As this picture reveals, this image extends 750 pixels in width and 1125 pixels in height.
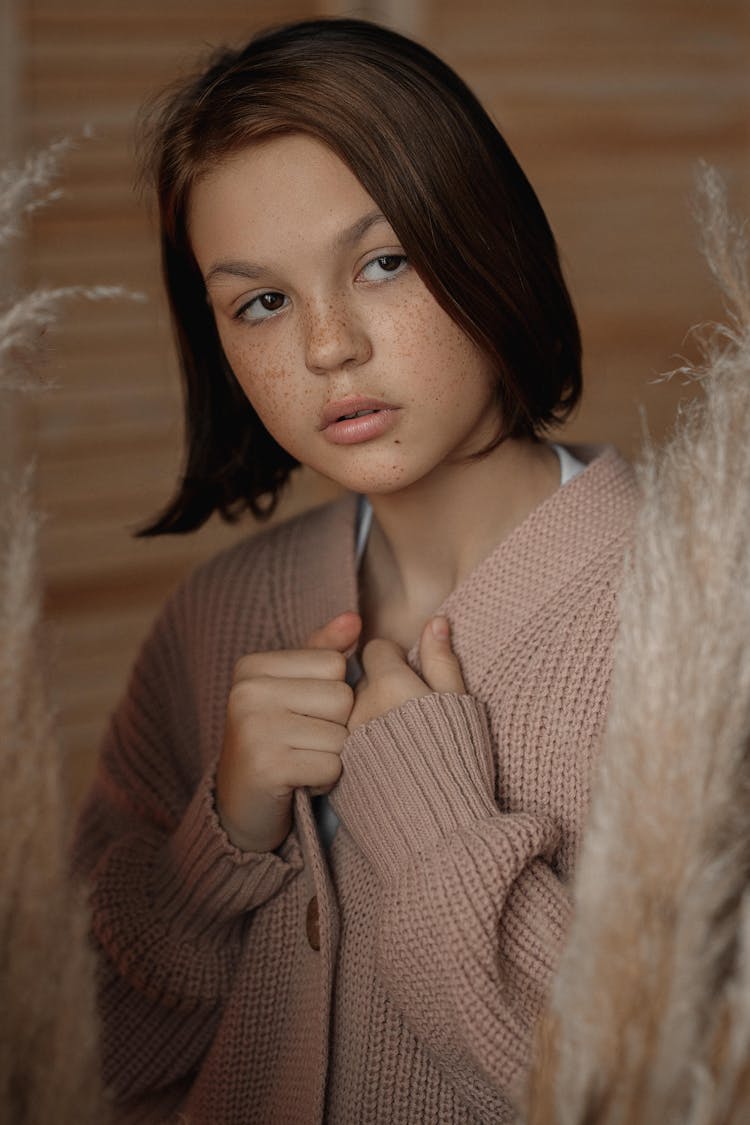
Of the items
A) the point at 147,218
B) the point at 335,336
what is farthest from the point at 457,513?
the point at 147,218

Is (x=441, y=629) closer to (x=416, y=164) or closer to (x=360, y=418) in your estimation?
(x=360, y=418)

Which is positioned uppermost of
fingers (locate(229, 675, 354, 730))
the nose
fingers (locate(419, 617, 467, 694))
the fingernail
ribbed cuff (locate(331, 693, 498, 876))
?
the nose

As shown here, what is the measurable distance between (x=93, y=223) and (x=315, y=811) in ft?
4.61

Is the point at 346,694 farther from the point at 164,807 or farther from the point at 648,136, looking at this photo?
the point at 648,136

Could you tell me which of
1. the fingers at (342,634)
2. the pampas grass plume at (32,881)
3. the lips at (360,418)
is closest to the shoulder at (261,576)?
the fingers at (342,634)

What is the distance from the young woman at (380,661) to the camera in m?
0.84

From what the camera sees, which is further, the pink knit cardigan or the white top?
the white top

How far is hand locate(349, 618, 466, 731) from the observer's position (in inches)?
36.1

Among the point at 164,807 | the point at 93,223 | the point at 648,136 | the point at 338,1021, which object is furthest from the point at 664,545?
the point at 648,136

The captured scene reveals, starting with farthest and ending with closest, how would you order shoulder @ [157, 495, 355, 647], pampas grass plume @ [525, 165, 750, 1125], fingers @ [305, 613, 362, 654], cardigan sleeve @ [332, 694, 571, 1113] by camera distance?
shoulder @ [157, 495, 355, 647]
fingers @ [305, 613, 362, 654]
cardigan sleeve @ [332, 694, 571, 1113]
pampas grass plume @ [525, 165, 750, 1125]

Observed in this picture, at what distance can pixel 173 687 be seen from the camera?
1186 mm

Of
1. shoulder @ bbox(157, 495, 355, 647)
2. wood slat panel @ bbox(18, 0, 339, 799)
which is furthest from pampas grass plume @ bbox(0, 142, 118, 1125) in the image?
wood slat panel @ bbox(18, 0, 339, 799)

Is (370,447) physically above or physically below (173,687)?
above

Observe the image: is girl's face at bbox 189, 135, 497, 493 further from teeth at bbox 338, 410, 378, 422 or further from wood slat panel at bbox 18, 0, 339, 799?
wood slat panel at bbox 18, 0, 339, 799
